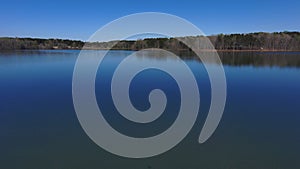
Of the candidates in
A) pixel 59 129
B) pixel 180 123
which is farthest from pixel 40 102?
pixel 180 123

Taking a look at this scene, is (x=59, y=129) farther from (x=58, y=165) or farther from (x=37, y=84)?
(x=37, y=84)

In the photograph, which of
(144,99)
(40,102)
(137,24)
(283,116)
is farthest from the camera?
(144,99)

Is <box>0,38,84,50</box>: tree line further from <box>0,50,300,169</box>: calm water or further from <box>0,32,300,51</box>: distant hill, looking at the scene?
<box>0,50,300,169</box>: calm water

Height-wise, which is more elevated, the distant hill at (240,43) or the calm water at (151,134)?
the distant hill at (240,43)

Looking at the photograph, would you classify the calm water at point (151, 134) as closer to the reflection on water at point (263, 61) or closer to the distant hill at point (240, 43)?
the reflection on water at point (263, 61)

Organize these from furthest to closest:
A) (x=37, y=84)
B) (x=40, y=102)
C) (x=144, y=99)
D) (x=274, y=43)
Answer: (x=274, y=43) < (x=37, y=84) < (x=144, y=99) < (x=40, y=102)

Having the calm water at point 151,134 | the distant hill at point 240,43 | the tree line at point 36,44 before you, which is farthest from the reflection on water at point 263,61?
the tree line at point 36,44

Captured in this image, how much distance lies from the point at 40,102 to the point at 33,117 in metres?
1.30

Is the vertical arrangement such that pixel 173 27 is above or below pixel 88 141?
above

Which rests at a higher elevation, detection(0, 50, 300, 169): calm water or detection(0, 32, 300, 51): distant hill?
detection(0, 32, 300, 51): distant hill

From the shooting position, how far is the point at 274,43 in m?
50.7

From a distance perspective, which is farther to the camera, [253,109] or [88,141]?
[253,109]

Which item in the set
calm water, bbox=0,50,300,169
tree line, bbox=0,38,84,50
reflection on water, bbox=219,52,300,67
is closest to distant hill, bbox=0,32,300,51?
tree line, bbox=0,38,84,50

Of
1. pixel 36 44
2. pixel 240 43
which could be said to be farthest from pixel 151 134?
pixel 36 44
